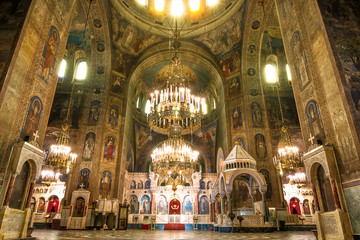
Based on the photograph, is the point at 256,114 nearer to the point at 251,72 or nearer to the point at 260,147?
the point at 260,147

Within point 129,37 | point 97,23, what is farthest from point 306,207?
point 97,23

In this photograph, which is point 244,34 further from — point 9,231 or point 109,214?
point 9,231

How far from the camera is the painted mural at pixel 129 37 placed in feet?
50.9

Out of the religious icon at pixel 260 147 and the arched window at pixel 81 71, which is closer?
the religious icon at pixel 260 147

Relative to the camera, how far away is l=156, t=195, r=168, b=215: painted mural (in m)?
18.5

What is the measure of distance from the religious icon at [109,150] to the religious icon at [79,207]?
268 cm

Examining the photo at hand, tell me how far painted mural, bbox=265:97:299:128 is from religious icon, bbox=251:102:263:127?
0.62 meters

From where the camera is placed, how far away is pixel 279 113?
1485cm

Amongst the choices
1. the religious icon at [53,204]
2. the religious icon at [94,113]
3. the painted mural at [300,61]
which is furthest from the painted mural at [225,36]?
the religious icon at [53,204]

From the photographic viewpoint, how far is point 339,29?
21.2 ft

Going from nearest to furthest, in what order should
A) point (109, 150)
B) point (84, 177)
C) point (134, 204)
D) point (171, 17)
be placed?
point (84, 177) → point (109, 150) → point (171, 17) → point (134, 204)

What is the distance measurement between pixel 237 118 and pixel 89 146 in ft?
33.2

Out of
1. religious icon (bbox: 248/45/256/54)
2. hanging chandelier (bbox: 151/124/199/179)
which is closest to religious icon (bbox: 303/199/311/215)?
hanging chandelier (bbox: 151/124/199/179)

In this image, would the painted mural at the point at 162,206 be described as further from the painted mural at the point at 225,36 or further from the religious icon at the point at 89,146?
the painted mural at the point at 225,36
